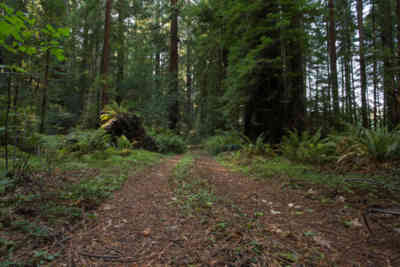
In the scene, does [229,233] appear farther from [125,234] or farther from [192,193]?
[192,193]

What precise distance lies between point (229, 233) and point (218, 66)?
537 inches

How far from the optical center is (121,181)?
3.84m

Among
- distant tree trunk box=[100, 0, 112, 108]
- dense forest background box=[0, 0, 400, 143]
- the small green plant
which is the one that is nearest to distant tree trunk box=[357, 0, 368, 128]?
dense forest background box=[0, 0, 400, 143]

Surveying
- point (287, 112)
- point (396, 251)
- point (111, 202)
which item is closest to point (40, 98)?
point (111, 202)

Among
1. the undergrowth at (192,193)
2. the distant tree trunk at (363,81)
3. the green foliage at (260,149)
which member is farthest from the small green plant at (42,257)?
the distant tree trunk at (363,81)

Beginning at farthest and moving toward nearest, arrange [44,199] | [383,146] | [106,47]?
[106,47] → [383,146] → [44,199]

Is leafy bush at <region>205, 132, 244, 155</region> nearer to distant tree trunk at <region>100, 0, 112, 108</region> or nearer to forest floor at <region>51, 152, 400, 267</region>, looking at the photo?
forest floor at <region>51, 152, 400, 267</region>

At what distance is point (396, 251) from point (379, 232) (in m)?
0.30

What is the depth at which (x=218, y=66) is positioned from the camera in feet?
46.4

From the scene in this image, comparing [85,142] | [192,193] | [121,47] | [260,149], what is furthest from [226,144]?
[121,47]

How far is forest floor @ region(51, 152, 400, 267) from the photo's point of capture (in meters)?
1.59

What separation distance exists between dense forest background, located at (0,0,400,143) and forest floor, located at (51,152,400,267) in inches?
79.3

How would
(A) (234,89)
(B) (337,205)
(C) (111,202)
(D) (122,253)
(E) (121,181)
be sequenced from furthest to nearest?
1. (A) (234,89)
2. (E) (121,181)
3. (C) (111,202)
4. (B) (337,205)
5. (D) (122,253)

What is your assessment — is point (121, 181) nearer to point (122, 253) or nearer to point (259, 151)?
point (122, 253)
